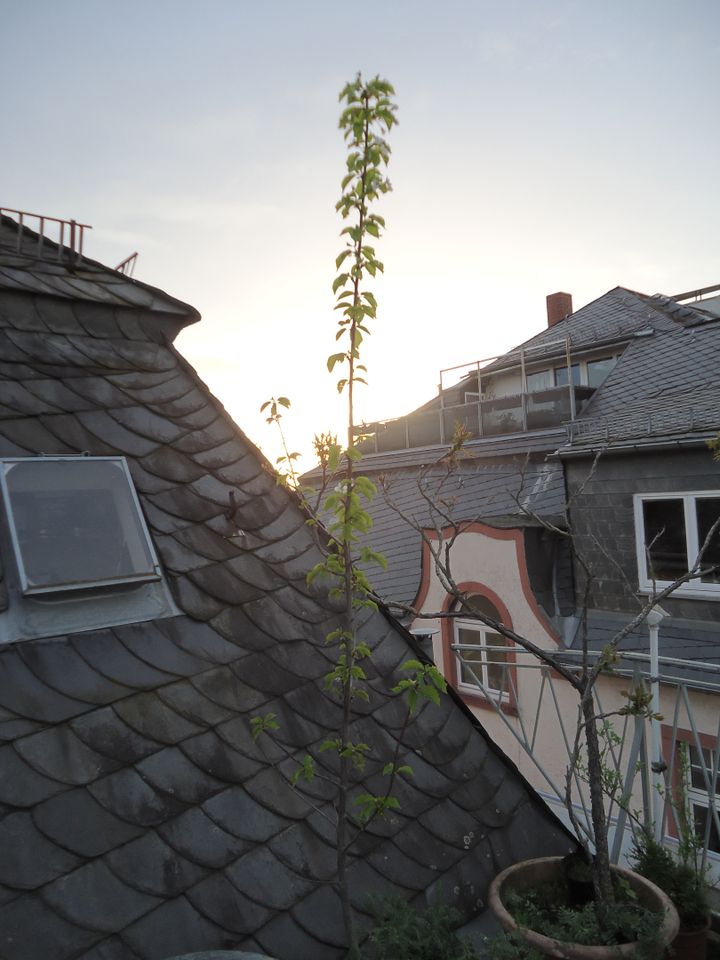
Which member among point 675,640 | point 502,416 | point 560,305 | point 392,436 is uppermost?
point 560,305

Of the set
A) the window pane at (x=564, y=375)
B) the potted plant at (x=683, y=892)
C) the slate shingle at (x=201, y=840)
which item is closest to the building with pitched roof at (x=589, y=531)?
the window pane at (x=564, y=375)

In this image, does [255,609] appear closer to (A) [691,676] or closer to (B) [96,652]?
(B) [96,652]

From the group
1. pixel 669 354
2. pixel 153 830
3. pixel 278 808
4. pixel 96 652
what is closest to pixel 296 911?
pixel 278 808

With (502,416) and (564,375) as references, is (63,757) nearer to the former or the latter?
(502,416)

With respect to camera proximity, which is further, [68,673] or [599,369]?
[599,369]

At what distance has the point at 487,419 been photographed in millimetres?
18688

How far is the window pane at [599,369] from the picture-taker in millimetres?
19062

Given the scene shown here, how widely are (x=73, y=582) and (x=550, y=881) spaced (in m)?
2.48

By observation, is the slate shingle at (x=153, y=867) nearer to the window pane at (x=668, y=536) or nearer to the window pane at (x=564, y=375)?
the window pane at (x=668, y=536)

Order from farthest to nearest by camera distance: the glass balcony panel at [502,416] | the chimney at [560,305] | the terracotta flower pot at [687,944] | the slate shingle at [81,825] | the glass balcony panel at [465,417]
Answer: the chimney at [560,305]
the glass balcony panel at [465,417]
the glass balcony panel at [502,416]
the terracotta flower pot at [687,944]
the slate shingle at [81,825]

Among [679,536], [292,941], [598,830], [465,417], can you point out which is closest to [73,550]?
[292,941]

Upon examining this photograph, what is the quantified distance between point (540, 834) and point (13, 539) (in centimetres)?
276

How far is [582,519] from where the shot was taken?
514 inches

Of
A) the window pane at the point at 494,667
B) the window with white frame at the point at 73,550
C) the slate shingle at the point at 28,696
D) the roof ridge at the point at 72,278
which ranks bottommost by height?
the window pane at the point at 494,667
